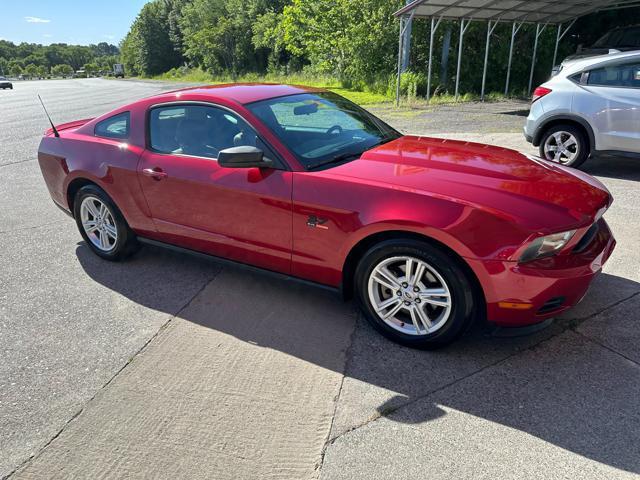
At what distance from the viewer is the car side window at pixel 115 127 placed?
4188 mm

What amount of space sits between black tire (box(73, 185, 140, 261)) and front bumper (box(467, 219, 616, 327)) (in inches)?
122

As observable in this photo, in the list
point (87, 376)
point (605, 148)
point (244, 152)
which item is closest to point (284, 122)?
point (244, 152)

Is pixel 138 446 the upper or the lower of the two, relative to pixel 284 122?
lower

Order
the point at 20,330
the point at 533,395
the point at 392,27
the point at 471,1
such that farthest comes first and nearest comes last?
1. the point at 392,27
2. the point at 471,1
3. the point at 20,330
4. the point at 533,395

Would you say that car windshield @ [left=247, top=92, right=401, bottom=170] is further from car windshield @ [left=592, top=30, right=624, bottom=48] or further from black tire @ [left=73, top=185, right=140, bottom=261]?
car windshield @ [left=592, top=30, right=624, bottom=48]

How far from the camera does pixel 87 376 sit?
2.95 meters

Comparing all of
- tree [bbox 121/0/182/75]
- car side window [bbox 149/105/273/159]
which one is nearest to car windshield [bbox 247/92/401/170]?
car side window [bbox 149/105/273/159]

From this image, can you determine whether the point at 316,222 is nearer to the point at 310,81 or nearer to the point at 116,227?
the point at 116,227

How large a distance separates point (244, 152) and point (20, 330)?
209 cm

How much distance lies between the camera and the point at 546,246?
2.65 m

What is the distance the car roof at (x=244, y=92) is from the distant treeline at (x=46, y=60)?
503ft

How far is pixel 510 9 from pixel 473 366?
14.2 m

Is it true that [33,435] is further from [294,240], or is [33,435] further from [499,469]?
[499,469]

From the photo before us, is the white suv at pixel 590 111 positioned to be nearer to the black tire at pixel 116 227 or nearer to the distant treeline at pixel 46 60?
the black tire at pixel 116 227
